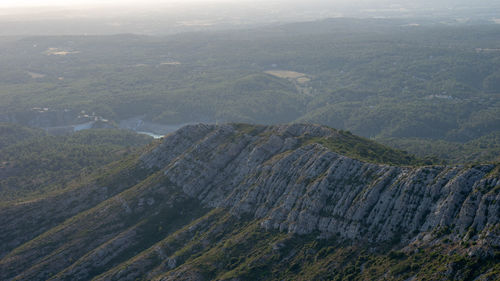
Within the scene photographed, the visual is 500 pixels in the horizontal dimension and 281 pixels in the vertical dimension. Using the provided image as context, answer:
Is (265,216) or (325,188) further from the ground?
(325,188)

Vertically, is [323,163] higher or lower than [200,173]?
higher

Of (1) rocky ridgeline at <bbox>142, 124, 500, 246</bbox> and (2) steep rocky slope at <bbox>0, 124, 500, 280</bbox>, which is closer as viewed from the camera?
(2) steep rocky slope at <bbox>0, 124, 500, 280</bbox>

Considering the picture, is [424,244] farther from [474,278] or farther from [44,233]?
[44,233]

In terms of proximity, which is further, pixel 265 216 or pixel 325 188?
pixel 265 216

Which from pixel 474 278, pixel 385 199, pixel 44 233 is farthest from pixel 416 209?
pixel 44 233

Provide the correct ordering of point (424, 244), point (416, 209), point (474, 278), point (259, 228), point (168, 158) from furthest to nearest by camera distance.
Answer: point (168, 158)
point (259, 228)
point (416, 209)
point (424, 244)
point (474, 278)
